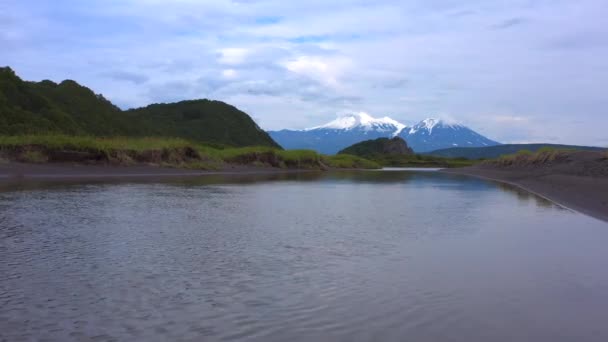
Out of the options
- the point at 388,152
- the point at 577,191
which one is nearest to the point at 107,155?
the point at 577,191

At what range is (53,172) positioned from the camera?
123 ft

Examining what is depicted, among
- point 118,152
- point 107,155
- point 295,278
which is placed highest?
point 118,152

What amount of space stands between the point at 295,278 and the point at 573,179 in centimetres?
2811

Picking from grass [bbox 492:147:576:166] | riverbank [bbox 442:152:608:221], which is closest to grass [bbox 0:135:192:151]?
riverbank [bbox 442:152:608:221]

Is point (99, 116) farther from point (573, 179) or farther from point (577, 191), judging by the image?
point (577, 191)

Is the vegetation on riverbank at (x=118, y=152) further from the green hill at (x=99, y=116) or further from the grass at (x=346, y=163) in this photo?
the grass at (x=346, y=163)

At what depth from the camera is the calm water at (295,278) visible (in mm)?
6055

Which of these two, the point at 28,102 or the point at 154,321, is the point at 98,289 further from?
the point at 28,102

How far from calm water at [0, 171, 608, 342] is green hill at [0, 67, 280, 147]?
172ft

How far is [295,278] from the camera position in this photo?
330 inches

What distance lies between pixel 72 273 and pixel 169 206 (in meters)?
10.5

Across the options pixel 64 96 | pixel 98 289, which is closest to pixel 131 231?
pixel 98 289

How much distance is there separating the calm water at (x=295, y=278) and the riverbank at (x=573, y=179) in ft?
20.5

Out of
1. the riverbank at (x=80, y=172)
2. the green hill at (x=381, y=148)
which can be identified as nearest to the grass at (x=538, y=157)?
the riverbank at (x=80, y=172)
